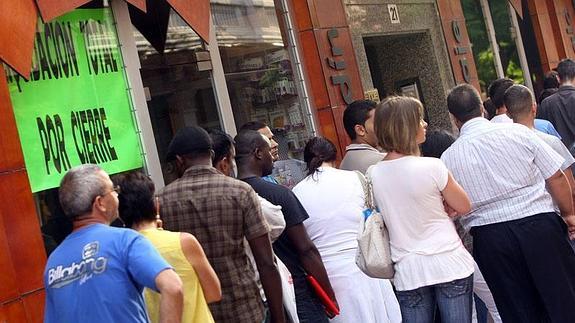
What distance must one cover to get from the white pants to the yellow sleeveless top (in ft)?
8.35

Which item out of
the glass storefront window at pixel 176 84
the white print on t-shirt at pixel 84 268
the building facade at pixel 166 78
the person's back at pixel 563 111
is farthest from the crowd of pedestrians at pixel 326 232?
the person's back at pixel 563 111

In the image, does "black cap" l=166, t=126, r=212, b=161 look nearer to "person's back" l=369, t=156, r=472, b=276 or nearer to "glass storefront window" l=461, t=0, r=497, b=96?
"person's back" l=369, t=156, r=472, b=276

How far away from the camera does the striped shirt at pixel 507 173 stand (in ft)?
18.4

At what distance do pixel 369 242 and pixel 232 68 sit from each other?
3.38 m

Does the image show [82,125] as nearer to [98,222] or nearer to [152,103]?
[152,103]

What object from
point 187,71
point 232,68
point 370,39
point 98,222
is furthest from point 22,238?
point 370,39

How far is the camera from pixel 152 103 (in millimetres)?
7297

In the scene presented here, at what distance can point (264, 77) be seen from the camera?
28.6ft

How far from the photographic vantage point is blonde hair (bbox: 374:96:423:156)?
5.26 meters

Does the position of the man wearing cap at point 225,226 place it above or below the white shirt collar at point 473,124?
below

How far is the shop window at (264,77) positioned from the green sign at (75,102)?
4.82ft

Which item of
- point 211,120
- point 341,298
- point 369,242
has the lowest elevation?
point 341,298

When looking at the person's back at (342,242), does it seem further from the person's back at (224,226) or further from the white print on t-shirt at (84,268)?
the white print on t-shirt at (84,268)

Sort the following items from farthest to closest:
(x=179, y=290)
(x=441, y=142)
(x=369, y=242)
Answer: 1. (x=441, y=142)
2. (x=369, y=242)
3. (x=179, y=290)
